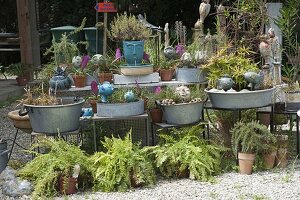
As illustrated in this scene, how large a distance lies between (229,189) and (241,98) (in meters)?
0.80

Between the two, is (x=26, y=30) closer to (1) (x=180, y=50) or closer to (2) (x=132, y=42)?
(1) (x=180, y=50)

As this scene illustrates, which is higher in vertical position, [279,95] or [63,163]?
[279,95]

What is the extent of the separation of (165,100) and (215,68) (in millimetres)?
555

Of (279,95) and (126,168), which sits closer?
(126,168)

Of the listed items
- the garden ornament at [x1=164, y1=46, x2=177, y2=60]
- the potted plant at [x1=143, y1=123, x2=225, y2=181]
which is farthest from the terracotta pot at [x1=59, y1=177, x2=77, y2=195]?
the garden ornament at [x1=164, y1=46, x2=177, y2=60]

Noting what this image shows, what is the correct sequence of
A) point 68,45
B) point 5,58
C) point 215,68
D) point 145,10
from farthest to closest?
point 5,58 → point 145,10 → point 68,45 → point 215,68

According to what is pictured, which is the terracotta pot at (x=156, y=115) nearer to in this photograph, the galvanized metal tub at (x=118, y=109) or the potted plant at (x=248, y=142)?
the galvanized metal tub at (x=118, y=109)

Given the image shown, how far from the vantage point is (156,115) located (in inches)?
179

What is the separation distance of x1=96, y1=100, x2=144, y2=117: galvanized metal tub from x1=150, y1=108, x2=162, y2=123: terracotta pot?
8.3 inches

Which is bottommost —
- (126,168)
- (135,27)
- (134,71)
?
(126,168)

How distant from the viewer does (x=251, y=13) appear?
5434mm

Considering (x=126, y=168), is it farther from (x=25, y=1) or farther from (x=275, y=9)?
(x=25, y=1)

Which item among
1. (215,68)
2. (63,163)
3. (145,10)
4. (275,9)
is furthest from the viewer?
(145,10)

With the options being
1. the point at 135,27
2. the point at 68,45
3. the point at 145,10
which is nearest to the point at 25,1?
the point at 145,10
